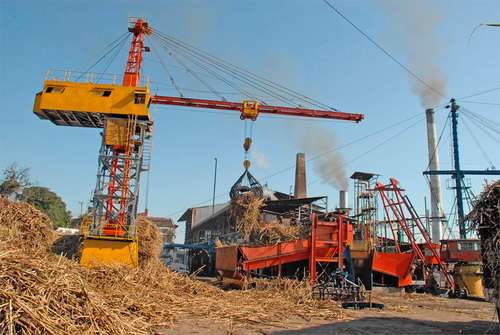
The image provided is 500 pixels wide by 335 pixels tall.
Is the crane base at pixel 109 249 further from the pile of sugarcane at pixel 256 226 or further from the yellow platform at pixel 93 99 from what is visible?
the yellow platform at pixel 93 99

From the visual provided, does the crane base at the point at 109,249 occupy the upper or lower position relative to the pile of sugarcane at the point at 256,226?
lower

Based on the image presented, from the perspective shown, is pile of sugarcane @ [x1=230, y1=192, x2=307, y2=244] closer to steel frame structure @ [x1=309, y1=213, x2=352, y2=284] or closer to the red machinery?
the red machinery

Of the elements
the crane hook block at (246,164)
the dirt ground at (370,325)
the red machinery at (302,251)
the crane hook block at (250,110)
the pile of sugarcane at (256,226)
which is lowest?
the dirt ground at (370,325)

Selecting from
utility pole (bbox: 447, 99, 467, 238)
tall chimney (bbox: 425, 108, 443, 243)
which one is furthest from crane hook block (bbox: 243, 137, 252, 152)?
tall chimney (bbox: 425, 108, 443, 243)

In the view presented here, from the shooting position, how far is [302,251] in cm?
1298

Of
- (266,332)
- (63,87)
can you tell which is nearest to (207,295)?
(266,332)

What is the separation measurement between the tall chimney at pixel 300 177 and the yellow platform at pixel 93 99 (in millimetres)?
26730

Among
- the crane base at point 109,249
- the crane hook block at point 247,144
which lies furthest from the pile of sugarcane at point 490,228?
the crane hook block at point 247,144

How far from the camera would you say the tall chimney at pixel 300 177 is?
40969mm

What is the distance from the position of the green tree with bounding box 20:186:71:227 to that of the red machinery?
4271 cm

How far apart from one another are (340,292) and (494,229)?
5.50 m

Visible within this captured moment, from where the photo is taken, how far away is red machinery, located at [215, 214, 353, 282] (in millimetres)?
12805

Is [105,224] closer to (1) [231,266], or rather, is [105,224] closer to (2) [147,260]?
(2) [147,260]

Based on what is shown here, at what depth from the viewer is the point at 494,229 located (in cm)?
645
